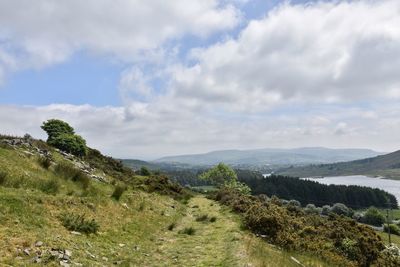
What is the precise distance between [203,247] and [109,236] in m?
4.23

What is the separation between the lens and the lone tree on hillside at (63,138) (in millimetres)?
41625

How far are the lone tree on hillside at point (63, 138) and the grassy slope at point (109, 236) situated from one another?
61.8ft

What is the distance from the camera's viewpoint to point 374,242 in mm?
26688

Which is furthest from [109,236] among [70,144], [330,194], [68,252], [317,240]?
[330,194]

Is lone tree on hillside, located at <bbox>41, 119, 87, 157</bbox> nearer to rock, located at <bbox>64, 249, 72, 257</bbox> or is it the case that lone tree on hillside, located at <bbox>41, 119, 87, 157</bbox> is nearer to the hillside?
the hillside

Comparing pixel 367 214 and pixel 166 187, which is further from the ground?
pixel 166 187

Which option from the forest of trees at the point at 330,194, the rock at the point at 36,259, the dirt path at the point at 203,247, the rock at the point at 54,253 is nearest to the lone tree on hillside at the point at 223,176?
the dirt path at the point at 203,247

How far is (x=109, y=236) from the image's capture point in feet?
49.5

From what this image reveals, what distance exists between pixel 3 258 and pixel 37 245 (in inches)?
57.7

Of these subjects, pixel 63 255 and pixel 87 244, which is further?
pixel 87 244

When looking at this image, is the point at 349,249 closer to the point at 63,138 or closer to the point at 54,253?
the point at 54,253

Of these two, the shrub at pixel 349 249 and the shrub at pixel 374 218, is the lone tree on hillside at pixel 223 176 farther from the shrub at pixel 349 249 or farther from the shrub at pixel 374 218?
the shrub at pixel 349 249

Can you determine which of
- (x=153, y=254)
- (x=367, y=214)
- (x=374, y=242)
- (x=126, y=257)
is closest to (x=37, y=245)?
(x=126, y=257)

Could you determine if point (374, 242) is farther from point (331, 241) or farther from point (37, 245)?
point (37, 245)
